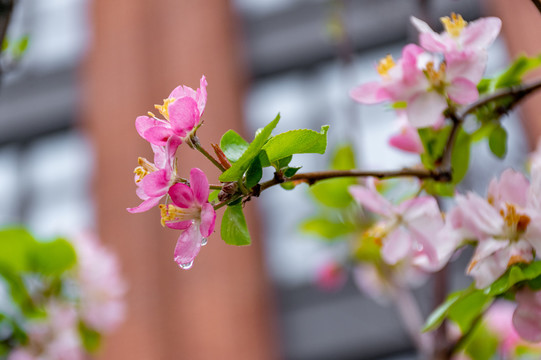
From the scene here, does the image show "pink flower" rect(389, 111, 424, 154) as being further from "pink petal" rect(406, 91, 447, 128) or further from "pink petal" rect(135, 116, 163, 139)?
"pink petal" rect(135, 116, 163, 139)

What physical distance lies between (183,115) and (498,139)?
324 mm

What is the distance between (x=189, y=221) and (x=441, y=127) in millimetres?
266

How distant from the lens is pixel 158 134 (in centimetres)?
44

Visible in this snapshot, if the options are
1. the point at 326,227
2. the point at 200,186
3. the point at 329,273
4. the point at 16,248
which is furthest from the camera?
the point at 329,273

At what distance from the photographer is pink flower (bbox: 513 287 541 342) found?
50 centimetres

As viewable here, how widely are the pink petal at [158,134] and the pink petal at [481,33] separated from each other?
25 cm

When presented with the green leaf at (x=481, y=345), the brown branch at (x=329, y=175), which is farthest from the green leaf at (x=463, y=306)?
the green leaf at (x=481, y=345)

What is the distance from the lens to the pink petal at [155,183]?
42cm

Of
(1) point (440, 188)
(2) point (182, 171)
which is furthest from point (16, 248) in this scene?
(2) point (182, 171)

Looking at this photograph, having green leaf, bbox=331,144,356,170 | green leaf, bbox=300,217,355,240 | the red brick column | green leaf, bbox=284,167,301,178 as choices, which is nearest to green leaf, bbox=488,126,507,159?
green leaf, bbox=284,167,301,178

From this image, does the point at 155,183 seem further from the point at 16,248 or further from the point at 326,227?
the point at 326,227

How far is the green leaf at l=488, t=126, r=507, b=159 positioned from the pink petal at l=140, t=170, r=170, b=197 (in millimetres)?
335

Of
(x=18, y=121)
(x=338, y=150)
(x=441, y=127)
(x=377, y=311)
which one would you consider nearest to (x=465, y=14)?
(x=377, y=311)

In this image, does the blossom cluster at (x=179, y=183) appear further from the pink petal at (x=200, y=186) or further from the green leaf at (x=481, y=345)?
the green leaf at (x=481, y=345)
